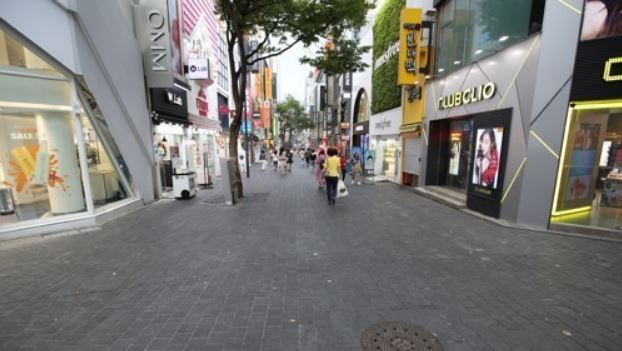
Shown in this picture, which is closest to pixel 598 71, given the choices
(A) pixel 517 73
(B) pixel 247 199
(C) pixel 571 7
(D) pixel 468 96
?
(C) pixel 571 7

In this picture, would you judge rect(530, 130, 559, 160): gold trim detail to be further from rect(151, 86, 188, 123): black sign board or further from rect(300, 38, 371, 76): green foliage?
rect(151, 86, 188, 123): black sign board

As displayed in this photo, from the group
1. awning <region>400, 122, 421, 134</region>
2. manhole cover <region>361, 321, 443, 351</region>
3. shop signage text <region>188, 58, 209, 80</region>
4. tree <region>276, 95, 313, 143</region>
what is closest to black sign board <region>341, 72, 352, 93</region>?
awning <region>400, 122, 421, 134</region>

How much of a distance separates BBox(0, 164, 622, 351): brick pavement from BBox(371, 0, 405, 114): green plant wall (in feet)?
34.8

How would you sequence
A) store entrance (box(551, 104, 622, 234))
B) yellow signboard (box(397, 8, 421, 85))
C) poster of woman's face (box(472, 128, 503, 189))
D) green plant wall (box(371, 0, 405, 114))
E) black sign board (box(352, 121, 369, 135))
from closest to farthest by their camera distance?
store entrance (box(551, 104, 622, 234)), poster of woman's face (box(472, 128, 503, 189)), yellow signboard (box(397, 8, 421, 85)), green plant wall (box(371, 0, 405, 114)), black sign board (box(352, 121, 369, 135))

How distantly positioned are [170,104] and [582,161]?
1360cm

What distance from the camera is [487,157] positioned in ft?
26.4

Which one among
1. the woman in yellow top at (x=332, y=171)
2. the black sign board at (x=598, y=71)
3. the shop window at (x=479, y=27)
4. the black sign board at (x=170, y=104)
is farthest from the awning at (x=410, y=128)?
the black sign board at (x=170, y=104)

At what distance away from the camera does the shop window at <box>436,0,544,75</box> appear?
7254 mm

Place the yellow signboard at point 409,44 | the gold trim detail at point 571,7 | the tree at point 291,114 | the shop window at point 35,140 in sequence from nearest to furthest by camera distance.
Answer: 1. the gold trim detail at point 571,7
2. the shop window at point 35,140
3. the yellow signboard at point 409,44
4. the tree at point 291,114

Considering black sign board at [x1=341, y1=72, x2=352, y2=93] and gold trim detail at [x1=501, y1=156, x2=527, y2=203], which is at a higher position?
black sign board at [x1=341, y1=72, x2=352, y2=93]

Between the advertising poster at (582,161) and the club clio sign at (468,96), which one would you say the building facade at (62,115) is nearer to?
the club clio sign at (468,96)

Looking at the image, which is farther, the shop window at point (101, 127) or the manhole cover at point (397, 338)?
the shop window at point (101, 127)

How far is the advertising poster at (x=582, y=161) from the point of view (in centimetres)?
659

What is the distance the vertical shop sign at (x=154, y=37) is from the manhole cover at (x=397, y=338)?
1004 cm
